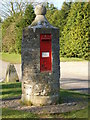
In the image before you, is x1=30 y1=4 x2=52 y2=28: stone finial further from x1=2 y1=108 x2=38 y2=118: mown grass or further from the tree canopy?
the tree canopy

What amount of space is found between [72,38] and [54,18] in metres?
4.67

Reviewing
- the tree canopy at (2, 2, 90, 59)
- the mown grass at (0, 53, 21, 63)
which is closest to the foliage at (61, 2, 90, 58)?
the tree canopy at (2, 2, 90, 59)

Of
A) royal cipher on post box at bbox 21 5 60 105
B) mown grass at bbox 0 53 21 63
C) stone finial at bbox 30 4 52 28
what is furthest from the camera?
mown grass at bbox 0 53 21 63

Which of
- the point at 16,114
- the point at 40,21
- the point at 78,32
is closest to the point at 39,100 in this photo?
the point at 16,114

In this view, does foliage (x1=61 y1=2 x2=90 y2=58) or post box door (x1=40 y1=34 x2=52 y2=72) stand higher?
foliage (x1=61 y1=2 x2=90 y2=58)

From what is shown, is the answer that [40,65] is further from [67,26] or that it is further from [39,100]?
[67,26]

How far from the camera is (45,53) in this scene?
249 inches

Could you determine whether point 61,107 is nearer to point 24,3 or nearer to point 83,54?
point 83,54

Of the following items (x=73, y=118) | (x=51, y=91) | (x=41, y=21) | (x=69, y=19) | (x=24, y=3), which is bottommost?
(x=73, y=118)

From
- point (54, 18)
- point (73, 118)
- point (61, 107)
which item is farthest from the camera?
point (54, 18)

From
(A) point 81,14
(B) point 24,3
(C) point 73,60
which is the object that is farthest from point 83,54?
(B) point 24,3

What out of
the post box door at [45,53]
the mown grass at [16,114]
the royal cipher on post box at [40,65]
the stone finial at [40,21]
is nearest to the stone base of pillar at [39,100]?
the royal cipher on post box at [40,65]

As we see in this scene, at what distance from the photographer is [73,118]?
527 centimetres

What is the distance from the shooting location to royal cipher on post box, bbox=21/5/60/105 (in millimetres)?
6230
